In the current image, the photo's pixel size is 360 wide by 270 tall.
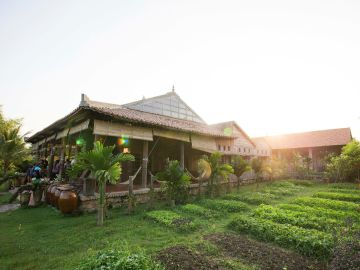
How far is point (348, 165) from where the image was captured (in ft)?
66.0

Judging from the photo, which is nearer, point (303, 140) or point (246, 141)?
point (246, 141)

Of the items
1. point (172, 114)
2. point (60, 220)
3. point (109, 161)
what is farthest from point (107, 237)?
point (172, 114)

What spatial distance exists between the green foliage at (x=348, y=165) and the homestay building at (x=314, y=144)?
6.23 m

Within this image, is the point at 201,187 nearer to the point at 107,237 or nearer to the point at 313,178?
the point at 107,237

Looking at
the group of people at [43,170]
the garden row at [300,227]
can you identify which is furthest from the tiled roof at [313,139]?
the group of people at [43,170]

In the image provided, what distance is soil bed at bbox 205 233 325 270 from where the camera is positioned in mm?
4820

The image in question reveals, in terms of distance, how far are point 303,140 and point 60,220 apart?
31.2 metres

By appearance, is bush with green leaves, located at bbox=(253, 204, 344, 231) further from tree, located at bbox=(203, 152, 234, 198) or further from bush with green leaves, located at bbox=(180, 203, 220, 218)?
tree, located at bbox=(203, 152, 234, 198)

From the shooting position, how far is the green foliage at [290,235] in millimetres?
5398

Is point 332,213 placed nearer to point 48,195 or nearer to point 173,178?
point 173,178

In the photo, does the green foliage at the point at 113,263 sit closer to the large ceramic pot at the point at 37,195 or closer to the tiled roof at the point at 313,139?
the large ceramic pot at the point at 37,195

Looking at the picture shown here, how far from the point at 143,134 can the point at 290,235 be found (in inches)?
307

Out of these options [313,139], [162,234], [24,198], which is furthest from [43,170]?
[313,139]

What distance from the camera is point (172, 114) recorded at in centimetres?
1839
